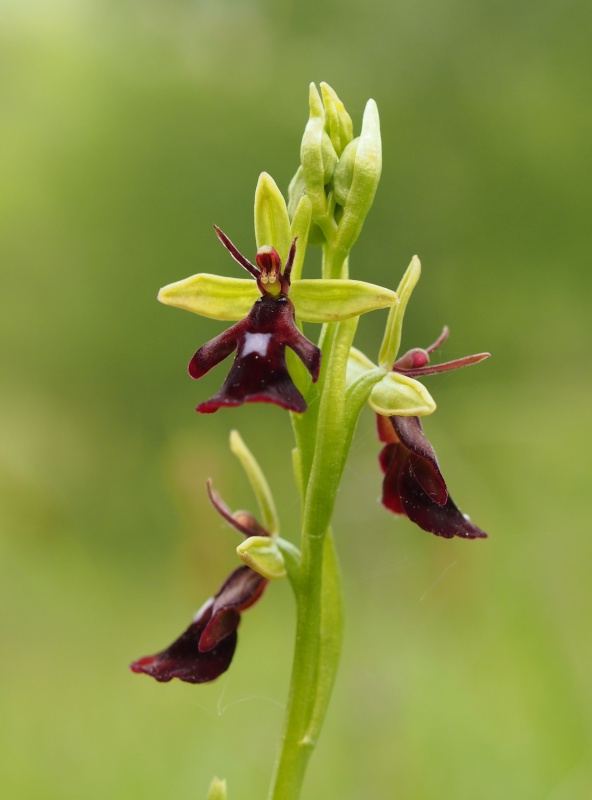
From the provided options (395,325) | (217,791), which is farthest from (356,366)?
(217,791)

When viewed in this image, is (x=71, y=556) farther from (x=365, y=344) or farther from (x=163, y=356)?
(x=365, y=344)

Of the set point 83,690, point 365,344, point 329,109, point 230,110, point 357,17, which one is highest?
point 357,17

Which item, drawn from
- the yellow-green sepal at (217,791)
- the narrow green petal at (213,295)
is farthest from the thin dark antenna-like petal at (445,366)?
the yellow-green sepal at (217,791)

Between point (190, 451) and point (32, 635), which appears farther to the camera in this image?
point (190, 451)

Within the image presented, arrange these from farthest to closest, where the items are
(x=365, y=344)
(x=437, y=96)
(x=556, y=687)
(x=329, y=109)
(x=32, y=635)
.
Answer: (x=437, y=96), (x=365, y=344), (x=32, y=635), (x=556, y=687), (x=329, y=109)

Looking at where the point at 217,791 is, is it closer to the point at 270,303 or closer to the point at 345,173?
the point at 270,303

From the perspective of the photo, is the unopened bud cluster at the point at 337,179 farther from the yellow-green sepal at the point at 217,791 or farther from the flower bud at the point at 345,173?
the yellow-green sepal at the point at 217,791

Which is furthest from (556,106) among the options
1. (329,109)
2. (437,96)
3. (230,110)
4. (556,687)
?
(329,109)
